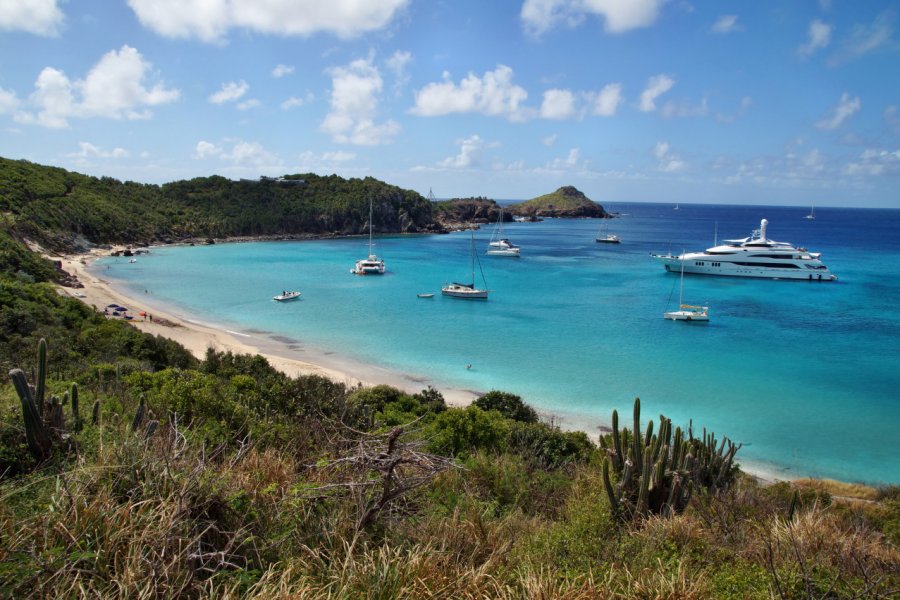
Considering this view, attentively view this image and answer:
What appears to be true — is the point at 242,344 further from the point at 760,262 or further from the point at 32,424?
the point at 760,262

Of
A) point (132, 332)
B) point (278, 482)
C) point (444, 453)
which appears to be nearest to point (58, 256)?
point (132, 332)

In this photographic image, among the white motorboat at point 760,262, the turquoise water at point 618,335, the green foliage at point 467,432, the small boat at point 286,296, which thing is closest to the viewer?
the green foliage at point 467,432

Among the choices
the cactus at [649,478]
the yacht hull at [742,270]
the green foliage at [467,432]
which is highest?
the cactus at [649,478]

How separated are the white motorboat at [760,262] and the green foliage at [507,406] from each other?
136ft

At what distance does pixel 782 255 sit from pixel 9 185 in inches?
3175

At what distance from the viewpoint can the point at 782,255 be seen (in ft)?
177

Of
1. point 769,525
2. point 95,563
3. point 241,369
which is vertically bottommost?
point 241,369

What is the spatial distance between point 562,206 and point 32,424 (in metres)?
168

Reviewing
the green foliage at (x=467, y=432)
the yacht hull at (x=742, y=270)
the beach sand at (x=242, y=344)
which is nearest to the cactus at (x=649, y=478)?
the green foliage at (x=467, y=432)

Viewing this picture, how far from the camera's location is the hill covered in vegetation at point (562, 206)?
159 m

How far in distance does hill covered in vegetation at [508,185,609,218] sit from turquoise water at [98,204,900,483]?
96478mm

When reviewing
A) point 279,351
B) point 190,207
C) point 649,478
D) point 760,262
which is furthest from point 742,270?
point 190,207

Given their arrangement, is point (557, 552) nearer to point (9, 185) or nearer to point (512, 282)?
point (512, 282)

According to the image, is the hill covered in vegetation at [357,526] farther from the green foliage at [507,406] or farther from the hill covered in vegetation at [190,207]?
the hill covered in vegetation at [190,207]
